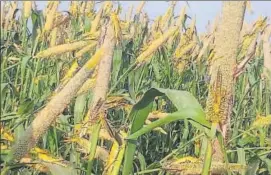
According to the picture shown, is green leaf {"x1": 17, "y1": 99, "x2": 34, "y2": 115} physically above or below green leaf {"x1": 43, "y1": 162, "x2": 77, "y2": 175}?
above

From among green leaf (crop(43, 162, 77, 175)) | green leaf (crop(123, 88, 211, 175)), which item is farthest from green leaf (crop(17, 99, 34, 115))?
green leaf (crop(123, 88, 211, 175))

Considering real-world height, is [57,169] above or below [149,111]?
below

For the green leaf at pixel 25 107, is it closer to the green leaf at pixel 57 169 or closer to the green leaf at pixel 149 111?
the green leaf at pixel 57 169

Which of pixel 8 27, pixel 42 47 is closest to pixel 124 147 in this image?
pixel 42 47

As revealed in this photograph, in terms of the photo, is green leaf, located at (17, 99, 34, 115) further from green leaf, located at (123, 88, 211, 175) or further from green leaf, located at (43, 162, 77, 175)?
green leaf, located at (123, 88, 211, 175)

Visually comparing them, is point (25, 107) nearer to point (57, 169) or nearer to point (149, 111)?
point (57, 169)

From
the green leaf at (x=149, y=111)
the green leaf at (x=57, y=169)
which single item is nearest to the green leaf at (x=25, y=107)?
the green leaf at (x=57, y=169)

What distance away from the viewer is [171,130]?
83.9 inches

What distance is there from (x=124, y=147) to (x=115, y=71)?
569 mm

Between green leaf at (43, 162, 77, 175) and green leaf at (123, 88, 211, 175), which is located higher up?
green leaf at (123, 88, 211, 175)

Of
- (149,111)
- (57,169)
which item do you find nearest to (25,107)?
(57,169)

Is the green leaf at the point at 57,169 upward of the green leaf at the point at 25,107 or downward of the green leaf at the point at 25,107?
downward

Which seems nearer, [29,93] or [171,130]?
[29,93]

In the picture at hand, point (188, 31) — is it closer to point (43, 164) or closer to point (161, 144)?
point (161, 144)
